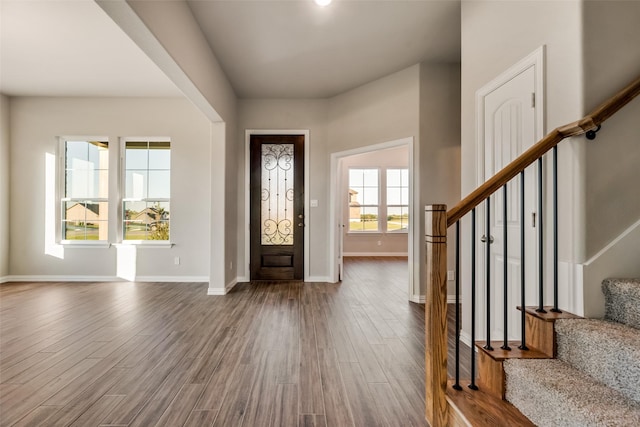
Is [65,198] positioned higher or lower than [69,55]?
lower

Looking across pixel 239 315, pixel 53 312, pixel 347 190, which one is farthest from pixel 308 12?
pixel 347 190

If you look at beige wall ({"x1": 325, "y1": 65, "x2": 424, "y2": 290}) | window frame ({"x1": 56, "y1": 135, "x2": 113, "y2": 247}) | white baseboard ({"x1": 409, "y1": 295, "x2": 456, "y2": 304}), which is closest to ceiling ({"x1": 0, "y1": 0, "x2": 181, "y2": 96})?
window frame ({"x1": 56, "y1": 135, "x2": 113, "y2": 247})

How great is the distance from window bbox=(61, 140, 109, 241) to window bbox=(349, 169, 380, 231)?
5.52m

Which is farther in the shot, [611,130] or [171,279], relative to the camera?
[171,279]

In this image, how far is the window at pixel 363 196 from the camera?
8180mm

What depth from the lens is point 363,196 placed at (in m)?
8.20

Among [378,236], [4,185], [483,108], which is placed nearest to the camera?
[483,108]

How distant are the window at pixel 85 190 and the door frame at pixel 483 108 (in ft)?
18.7

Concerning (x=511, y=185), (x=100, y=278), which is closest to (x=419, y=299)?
(x=511, y=185)

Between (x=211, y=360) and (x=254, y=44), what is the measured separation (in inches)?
132

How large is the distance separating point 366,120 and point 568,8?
2.99 m

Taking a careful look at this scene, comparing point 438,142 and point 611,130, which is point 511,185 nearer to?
point 611,130

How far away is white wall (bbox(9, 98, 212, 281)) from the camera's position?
5082 millimetres

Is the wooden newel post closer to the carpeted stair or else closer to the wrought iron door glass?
the carpeted stair
